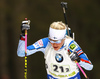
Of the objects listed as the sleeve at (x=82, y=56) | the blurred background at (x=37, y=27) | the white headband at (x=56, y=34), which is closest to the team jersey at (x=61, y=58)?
the sleeve at (x=82, y=56)

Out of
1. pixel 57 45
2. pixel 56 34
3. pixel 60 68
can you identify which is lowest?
pixel 60 68

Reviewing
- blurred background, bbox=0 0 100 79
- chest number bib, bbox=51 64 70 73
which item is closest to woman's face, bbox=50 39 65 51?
chest number bib, bbox=51 64 70 73

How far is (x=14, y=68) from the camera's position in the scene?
490 inches

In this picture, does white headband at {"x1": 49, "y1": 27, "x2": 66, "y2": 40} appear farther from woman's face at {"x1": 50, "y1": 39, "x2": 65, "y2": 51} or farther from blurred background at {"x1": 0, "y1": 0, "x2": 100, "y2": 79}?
blurred background at {"x1": 0, "y1": 0, "x2": 100, "y2": 79}

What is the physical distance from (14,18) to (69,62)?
517 cm

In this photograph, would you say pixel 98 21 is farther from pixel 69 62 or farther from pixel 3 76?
pixel 69 62

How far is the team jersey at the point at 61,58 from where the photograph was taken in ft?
22.7

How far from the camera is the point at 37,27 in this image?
11430 mm

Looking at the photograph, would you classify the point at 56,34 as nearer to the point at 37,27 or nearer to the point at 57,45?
the point at 57,45

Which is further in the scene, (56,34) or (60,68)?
(60,68)

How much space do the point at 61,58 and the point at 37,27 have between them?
4.58 metres

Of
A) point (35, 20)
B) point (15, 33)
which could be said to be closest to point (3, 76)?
point (15, 33)

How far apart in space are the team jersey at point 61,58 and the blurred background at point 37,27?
13.3 feet

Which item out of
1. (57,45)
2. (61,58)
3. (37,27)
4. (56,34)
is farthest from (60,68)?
(37,27)
